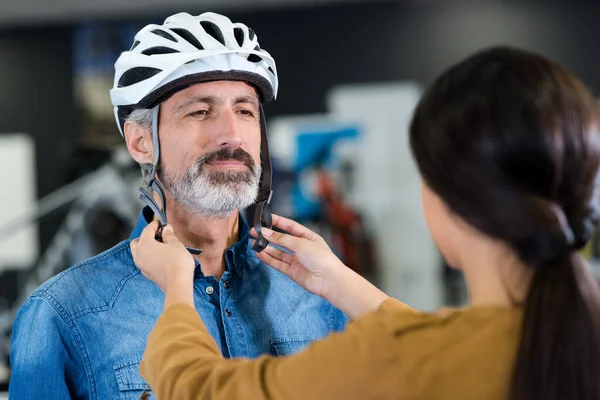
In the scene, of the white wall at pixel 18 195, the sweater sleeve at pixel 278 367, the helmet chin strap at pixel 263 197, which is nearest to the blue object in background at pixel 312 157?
the white wall at pixel 18 195

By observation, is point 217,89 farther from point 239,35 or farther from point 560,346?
point 560,346

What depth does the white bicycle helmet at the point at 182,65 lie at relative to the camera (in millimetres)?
1554

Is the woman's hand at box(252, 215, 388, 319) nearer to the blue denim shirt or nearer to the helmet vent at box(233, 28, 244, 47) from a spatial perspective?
the blue denim shirt

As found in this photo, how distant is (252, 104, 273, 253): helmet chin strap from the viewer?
1.62 meters

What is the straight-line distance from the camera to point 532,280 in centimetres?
101

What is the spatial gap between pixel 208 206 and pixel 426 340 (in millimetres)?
750

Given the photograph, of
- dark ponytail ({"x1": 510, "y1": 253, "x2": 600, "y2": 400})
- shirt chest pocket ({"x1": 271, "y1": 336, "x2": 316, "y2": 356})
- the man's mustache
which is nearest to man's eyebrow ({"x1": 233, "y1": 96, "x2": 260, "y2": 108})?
the man's mustache

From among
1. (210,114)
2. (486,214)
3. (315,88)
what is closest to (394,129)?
(315,88)

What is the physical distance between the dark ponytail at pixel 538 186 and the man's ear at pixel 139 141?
0.88 metres

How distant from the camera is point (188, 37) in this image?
1.59m

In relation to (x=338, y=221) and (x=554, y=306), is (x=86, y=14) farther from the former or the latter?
(x=554, y=306)

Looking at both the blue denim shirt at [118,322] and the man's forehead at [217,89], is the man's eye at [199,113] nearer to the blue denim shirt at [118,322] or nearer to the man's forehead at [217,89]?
the man's forehead at [217,89]

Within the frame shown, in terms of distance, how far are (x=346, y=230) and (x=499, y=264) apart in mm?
5447

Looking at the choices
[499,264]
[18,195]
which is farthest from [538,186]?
[18,195]
